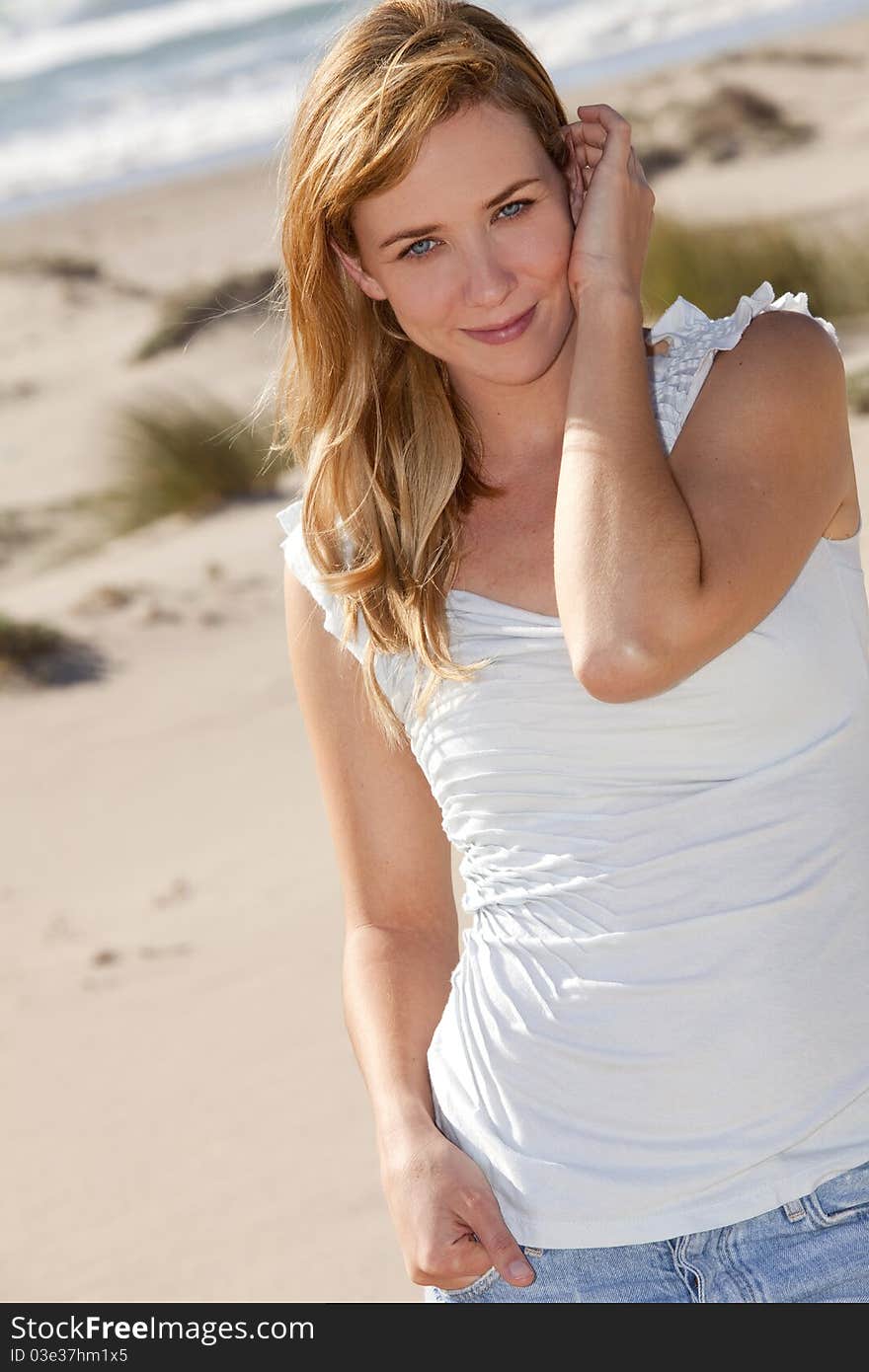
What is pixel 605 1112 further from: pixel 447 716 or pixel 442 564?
pixel 442 564

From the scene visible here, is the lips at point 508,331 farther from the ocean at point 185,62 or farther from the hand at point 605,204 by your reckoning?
the ocean at point 185,62

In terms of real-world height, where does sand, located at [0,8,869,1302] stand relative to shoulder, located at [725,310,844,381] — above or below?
below

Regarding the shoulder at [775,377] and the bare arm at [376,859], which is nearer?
the shoulder at [775,377]

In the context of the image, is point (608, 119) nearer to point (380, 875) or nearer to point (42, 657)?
point (380, 875)

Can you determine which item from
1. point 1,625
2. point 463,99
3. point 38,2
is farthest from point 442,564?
point 38,2

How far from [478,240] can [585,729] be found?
59 centimetres

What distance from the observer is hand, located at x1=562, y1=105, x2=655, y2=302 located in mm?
2033

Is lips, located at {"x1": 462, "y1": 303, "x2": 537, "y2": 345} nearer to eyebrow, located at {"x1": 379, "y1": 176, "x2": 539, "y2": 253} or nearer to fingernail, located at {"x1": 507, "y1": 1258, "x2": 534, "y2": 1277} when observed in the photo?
eyebrow, located at {"x1": 379, "y1": 176, "x2": 539, "y2": 253}

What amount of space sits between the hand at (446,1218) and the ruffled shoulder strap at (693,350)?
0.86 metres

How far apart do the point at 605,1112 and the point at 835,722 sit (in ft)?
1.59

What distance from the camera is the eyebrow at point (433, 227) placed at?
2.04 meters

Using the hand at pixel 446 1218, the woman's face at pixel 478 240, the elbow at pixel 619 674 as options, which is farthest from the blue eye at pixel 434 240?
the hand at pixel 446 1218

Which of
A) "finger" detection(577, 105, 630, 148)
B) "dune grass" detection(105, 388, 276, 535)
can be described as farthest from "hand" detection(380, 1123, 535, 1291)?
"dune grass" detection(105, 388, 276, 535)

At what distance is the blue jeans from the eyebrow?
1149 millimetres
